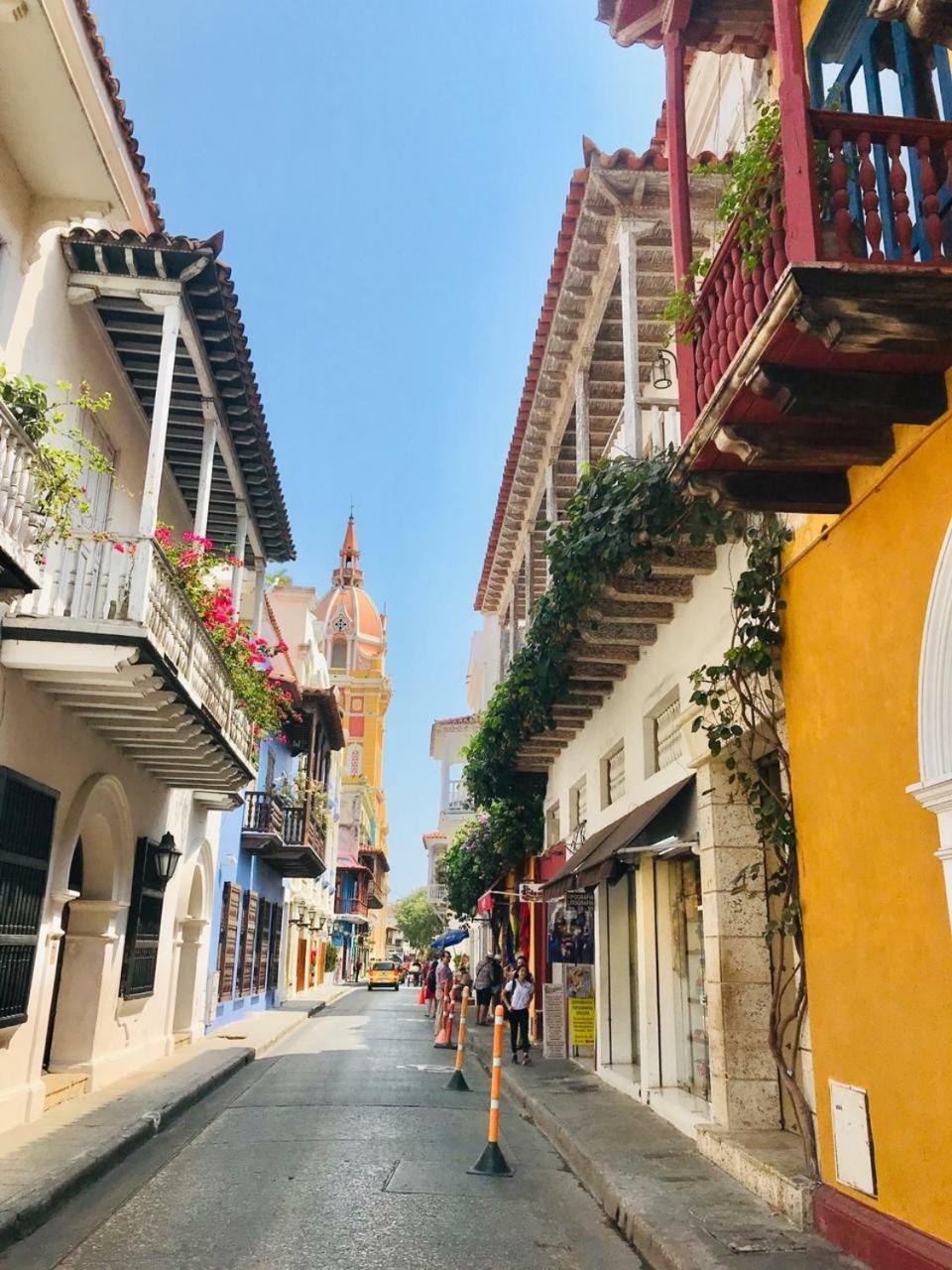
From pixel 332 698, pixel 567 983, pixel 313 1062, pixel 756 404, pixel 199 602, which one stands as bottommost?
pixel 313 1062

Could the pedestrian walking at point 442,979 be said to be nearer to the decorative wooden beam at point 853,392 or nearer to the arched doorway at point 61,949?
the arched doorway at point 61,949

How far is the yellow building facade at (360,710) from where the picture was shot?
218 feet

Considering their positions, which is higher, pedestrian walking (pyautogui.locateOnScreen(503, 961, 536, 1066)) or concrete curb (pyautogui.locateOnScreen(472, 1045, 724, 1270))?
pedestrian walking (pyautogui.locateOnScreen(503, 961, 536, 1066))

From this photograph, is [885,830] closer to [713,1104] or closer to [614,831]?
[713,1104]

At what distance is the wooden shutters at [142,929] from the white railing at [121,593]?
3195 mm

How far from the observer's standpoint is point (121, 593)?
8.95m

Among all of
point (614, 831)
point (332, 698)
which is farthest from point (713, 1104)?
point (332, 698)

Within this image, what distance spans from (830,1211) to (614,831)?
5.06 metres

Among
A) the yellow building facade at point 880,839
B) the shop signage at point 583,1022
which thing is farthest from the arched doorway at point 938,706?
the shop signage at point 583,1022

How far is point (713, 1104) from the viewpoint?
785cm

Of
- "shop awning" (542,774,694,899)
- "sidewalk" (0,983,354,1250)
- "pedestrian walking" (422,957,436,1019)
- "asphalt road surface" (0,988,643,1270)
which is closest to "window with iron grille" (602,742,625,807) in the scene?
"shop awning" (542,774,694,899)

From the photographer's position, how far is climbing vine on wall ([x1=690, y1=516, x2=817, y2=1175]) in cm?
698

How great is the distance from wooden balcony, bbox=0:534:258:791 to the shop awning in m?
4.25

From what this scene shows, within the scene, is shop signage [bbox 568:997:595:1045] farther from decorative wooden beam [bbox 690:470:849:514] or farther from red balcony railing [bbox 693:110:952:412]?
red balcony railing [bbox 693:110:952:412]
